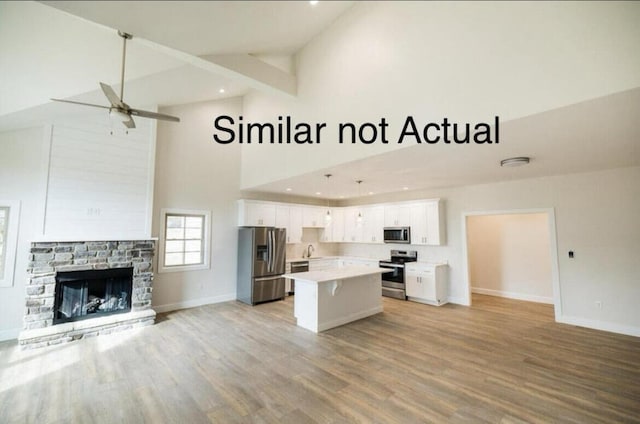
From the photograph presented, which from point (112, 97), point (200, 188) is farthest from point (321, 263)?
point (112, 97)

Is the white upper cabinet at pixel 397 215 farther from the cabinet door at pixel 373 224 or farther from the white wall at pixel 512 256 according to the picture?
the white wall at pixel 512 256

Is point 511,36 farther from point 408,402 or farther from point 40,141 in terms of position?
point 40,141

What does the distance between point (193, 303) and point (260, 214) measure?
2.41m

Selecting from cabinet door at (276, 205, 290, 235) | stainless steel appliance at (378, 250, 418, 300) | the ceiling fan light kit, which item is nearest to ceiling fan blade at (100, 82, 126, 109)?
cabinet door at (276, 205, 290, 235)

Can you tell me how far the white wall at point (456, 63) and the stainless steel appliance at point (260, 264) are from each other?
2.10 m

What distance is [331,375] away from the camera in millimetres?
3070

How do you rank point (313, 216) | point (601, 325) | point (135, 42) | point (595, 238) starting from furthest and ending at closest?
point (313, 216) → point (595, 238) → point (601, 325) → point (135, 42)

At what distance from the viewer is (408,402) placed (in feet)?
8.46

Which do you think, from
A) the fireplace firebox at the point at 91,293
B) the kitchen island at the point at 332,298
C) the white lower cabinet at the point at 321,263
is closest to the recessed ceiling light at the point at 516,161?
the kitchen island at the point at 332,298

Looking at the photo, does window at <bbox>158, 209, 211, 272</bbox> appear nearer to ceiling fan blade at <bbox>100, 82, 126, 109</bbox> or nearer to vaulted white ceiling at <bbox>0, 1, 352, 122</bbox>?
vaulted white ceiling at <bbox>0, 1, 352, 122</bbox>

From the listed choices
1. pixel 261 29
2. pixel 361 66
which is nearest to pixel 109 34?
pixel 261 29

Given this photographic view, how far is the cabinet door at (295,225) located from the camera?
7307 mm

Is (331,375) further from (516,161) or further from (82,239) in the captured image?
(82,239)

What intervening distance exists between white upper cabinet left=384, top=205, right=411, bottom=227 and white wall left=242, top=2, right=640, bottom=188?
10.4 feet
